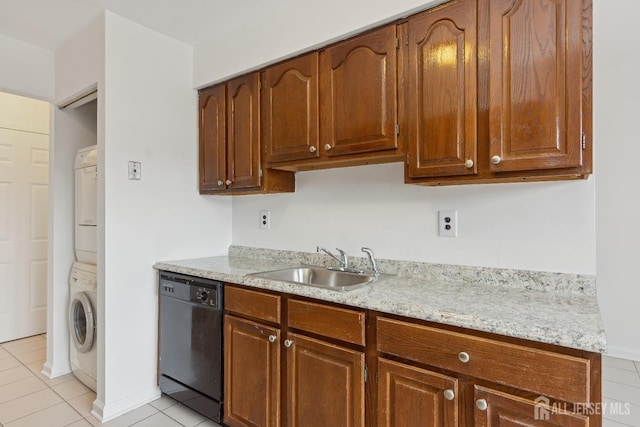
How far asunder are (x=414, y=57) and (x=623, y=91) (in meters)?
2.47

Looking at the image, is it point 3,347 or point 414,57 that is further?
point 3,347

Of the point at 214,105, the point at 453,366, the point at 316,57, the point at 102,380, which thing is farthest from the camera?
the point at 214,105

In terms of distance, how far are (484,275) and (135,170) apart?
84.4 inches

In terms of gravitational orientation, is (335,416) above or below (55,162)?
below

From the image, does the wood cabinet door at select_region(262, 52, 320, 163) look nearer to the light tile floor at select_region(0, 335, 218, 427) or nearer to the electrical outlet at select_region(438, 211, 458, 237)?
the electrical outlet at select_region(438, 211, 458, 237)

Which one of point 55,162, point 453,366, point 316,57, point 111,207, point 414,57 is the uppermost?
point 316,57

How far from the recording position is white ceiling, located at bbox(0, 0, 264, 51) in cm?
203

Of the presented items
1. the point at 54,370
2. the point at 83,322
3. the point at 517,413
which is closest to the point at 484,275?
the point at 517,413

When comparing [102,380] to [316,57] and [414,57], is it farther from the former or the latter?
[414,57]

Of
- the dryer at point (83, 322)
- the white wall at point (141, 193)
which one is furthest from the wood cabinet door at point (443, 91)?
the dryer at point (83, 322)

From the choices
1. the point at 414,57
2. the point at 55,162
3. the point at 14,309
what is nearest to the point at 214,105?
the point at 55,162

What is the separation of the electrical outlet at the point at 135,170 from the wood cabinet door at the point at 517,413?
219 cm

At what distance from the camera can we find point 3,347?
3.18 meters

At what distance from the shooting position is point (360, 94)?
174 cm
